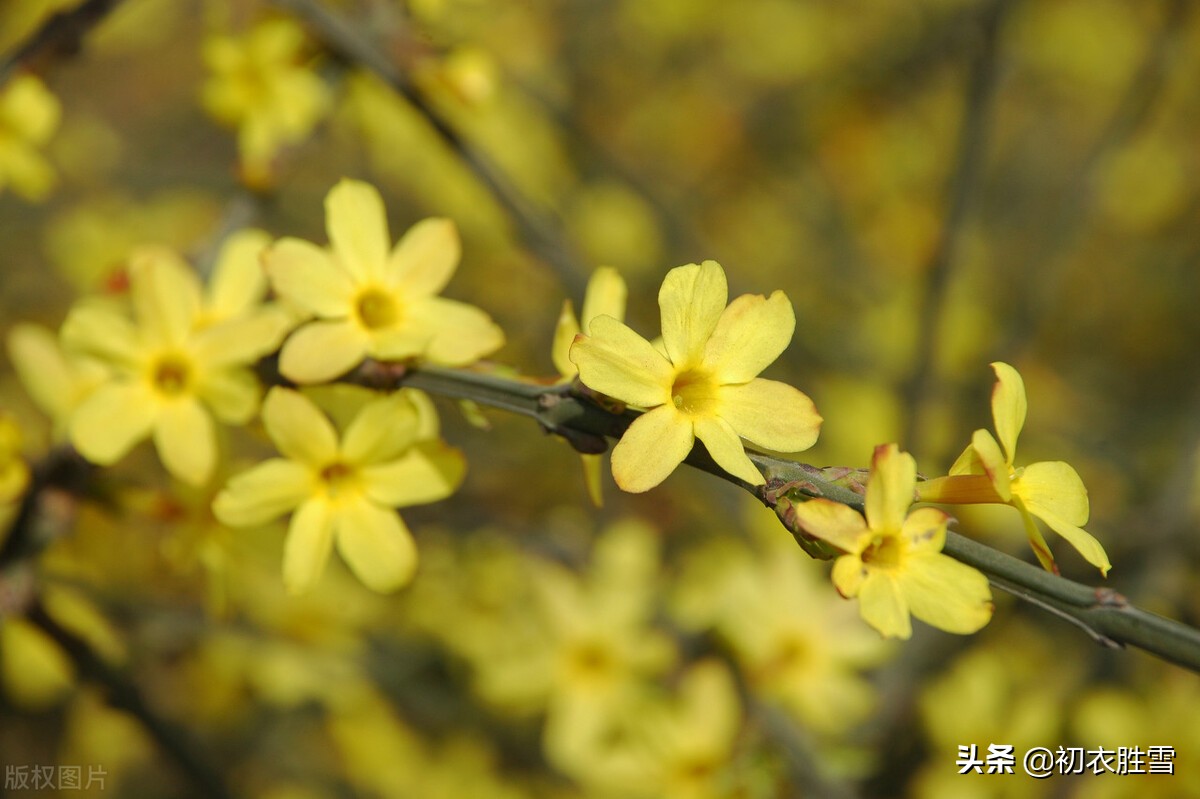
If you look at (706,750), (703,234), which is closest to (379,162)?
(703,234)

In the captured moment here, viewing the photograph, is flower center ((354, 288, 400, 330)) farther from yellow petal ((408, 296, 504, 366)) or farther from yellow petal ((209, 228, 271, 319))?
yellow petal ((209, 228, 271, 319))

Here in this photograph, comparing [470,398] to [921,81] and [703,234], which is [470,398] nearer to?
[703,234]

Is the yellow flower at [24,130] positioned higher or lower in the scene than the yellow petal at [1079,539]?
higher

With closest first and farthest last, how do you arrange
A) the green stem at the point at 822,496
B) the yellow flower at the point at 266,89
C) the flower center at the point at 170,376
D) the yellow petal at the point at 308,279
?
the green stem at the point at 822,496, the yellow petal at the point at 308,279, the flower center at the point at 170,376, the yellow flower at the point at 266,89

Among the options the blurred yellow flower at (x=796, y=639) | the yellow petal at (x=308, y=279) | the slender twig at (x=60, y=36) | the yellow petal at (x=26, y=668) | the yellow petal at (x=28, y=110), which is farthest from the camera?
the yellow petal at (x=26, y=668)

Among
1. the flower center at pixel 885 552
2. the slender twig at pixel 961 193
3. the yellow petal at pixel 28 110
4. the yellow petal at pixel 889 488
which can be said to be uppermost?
the slender twig at pixel 961 193

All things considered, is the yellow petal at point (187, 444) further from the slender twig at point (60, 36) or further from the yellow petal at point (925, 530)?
the yellow petal at point (925, 530)

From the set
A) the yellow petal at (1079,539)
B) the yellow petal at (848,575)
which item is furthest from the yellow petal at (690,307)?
the yellow petal at (1079,539)
